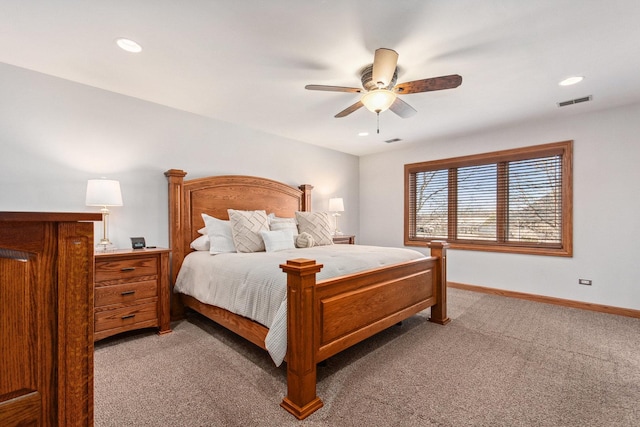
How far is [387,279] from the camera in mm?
2512

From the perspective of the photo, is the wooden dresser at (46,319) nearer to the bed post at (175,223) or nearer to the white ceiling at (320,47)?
the white ceiling at (320,47)

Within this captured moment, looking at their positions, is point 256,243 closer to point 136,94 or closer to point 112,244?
point 112,244

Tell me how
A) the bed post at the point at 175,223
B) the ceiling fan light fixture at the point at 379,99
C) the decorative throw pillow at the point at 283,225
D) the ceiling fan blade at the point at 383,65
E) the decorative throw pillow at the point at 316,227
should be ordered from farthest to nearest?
the decorative throw pillow at the point at 316,227
the decorative throw pillow at the point at 283,225
the bed post at the point at 175,223
the ceiling fan light fixture at the point at 379,99
the ceiling fan blade at the point at 383,65

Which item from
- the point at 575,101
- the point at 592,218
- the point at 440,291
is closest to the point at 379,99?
the point at 440,291

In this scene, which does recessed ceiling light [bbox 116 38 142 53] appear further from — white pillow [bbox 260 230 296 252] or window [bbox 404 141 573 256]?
window [bbox 404 141 573 256]

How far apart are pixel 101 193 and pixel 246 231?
1333 millimetres

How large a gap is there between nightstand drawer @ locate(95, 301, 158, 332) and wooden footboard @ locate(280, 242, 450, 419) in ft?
5.68

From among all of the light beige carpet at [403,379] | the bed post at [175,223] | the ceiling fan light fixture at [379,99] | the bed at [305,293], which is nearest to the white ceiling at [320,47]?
the ceiling fan light fixture at [379,99]

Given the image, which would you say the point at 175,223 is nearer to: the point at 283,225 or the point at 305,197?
the point at 283,225

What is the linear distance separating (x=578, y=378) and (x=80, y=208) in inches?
170

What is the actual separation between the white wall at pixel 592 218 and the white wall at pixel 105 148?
3604mm

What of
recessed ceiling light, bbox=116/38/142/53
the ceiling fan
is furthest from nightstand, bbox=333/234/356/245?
recessed ceiling light, bbox=116/38/142/53

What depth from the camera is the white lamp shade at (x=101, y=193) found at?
2.58m

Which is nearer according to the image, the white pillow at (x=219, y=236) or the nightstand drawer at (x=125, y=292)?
the nightstand drawer at (x=125, y=292)
